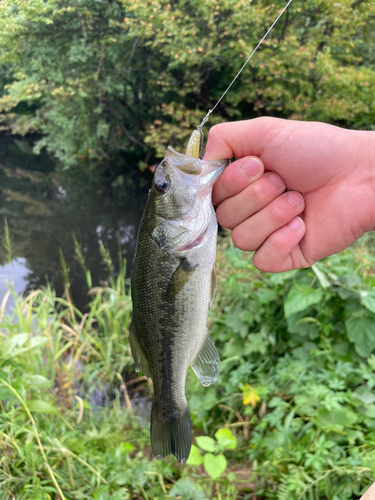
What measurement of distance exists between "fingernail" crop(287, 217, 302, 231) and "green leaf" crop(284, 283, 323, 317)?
0.93 meters

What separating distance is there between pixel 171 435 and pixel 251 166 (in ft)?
4.50

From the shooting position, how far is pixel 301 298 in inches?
98.0

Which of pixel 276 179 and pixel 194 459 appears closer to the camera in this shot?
pixel 276 179

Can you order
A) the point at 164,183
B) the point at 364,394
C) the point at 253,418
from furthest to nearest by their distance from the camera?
the point at 253,418 → the point at 364,394 → the point at 164,183

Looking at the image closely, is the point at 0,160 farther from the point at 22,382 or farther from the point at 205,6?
the point at 22,382

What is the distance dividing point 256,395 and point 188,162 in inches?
76.3

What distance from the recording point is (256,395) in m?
2.53

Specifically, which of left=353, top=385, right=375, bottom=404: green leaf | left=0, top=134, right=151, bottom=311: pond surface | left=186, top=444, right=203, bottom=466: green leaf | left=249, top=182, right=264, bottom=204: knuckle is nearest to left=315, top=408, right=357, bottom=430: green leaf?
left=353, top=385, right=375, bottom=404: green leaf

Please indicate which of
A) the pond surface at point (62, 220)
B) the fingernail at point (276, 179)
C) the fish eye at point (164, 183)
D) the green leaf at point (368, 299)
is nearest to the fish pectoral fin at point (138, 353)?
the fish eye at point (164, 183)

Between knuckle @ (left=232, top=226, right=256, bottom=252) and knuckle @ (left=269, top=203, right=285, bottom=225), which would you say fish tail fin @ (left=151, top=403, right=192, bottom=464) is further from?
knuckle @ (left=269, top=203, right=285, bottom=225)

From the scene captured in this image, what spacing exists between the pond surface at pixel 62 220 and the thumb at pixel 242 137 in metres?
3.85

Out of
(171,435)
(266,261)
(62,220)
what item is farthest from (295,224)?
(62,220)

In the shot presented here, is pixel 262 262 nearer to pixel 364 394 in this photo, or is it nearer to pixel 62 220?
pixel 364 394

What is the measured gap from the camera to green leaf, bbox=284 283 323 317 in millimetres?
2445
